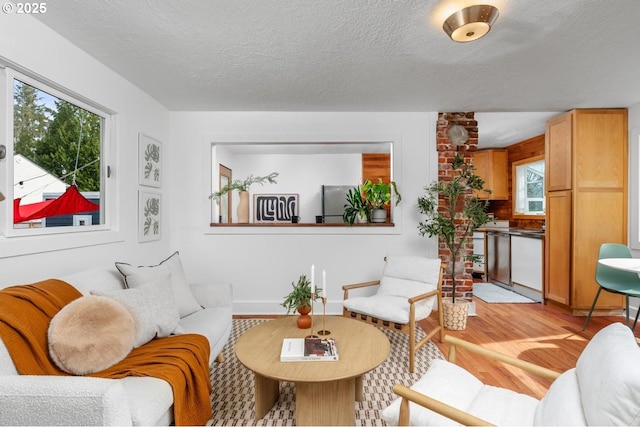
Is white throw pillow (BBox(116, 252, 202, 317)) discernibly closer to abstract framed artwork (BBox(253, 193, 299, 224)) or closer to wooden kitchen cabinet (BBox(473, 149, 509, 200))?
abstract framed artwork (BBox(253, 193, 299, 224))

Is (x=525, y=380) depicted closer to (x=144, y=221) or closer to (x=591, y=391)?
(x=591, y=391)

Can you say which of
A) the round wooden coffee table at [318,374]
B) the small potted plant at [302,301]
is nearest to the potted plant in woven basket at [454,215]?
the round wooden coffee table at [318,374]

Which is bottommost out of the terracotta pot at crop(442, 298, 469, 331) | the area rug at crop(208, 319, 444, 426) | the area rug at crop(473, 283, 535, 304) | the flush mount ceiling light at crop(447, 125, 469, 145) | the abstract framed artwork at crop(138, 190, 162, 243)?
the area rug at crop(208, 319, 444, 426)

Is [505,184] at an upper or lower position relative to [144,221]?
upper

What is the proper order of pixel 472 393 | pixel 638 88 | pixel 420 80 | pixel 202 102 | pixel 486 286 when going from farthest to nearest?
pixel 486 286
pixel 202 102
pixel 638 88
pixel 420 80
pixel 472 393

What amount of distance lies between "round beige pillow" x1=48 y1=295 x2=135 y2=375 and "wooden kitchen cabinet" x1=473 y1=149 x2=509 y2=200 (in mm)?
5622

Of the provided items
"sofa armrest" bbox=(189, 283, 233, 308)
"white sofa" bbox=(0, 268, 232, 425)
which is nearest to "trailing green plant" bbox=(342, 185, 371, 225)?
"sofa armrest" bbox=(189, 283, 233, 308)

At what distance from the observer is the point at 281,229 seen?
3723mm

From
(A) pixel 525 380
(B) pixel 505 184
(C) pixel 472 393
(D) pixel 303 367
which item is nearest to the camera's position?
(C) pixel 472 393

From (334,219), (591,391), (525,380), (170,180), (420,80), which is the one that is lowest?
(525,380)

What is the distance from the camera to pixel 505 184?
18.5 feet

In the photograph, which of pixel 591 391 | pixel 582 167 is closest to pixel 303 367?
pixel 591 391

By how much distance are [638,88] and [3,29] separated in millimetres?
4906

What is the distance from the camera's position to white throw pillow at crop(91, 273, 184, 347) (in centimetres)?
179
